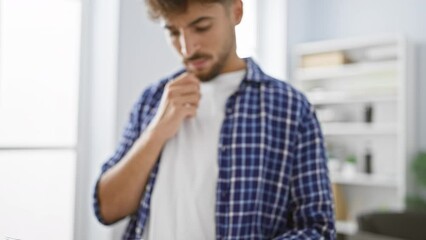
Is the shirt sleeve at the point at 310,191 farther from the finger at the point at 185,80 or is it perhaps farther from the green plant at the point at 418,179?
the green plant at the point at 418,179

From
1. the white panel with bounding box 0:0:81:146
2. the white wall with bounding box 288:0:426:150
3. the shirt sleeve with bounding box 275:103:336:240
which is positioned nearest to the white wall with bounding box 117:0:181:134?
the white panel with bounding box 0:0:81:146

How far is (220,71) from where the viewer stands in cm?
65

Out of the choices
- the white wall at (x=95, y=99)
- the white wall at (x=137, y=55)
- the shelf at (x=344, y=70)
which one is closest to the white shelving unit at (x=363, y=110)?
the shelf at (x=344, y=70)

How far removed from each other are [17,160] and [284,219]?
58 centimetres

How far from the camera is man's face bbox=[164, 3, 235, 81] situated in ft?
2.06

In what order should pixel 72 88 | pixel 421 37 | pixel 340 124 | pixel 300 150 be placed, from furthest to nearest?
pixel 340 124 → pixel 421 37 → pixel 72 88 → pixel 300 150

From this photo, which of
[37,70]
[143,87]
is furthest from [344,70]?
[37,70]

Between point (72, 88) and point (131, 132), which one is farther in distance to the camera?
point (72, 88)

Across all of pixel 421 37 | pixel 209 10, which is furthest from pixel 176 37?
pixel 421 37

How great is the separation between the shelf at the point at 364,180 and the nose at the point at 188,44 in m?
1.86

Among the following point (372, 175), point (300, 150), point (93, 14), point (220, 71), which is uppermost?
point (93, 14)

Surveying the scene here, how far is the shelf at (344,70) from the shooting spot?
91.0 inches

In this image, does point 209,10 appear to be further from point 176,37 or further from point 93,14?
point 93,14

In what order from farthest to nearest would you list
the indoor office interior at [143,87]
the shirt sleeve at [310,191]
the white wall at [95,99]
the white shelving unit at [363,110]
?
the white shelving unit at [363,110] → the white wall at [95,99] → the indoor office interior at [143,87] → the shirt sleeve at [310,191]
